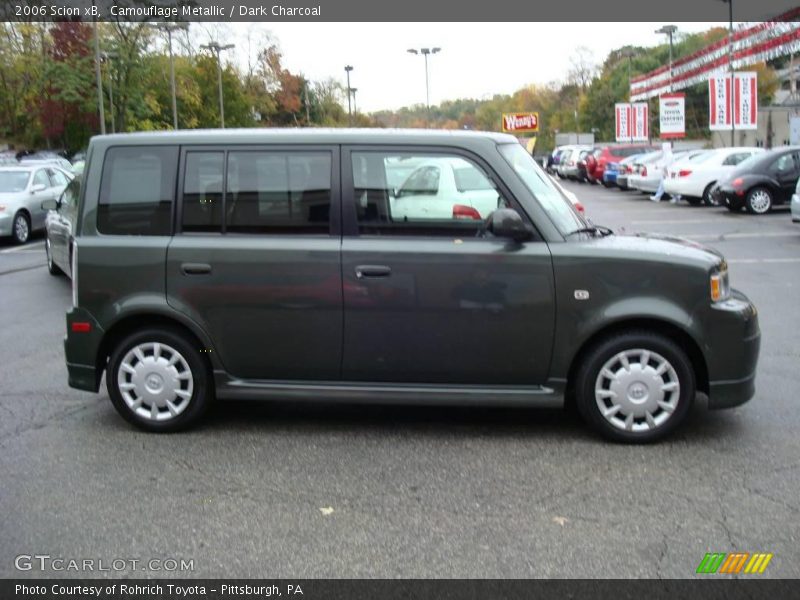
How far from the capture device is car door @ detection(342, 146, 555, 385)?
5480mm

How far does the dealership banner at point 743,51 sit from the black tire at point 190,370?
111 ft

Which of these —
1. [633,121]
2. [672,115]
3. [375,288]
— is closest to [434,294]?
[375,288]

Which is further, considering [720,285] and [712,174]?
[712,174]

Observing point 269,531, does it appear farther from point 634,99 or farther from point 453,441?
point 634,99

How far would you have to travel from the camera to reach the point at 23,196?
18703mm

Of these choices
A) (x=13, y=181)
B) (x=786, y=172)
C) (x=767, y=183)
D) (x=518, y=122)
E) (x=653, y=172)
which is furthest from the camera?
(x=518, y=122)

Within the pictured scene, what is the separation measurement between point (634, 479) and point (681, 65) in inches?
2018

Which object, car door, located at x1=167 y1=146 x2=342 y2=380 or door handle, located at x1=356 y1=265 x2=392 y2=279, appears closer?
door handle, located at x1=356 y1=265 x2=392 y2=279

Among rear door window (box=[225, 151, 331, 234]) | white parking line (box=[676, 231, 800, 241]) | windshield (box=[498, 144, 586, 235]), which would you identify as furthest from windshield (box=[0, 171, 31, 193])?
windshield (box=[498, 144, 586, 235])

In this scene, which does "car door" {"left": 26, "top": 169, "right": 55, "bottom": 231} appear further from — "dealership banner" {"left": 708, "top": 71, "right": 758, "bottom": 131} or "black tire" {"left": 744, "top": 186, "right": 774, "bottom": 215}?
"dealership banner" {"left": 708, "top": 71, "right": 758, "bottom": 131}

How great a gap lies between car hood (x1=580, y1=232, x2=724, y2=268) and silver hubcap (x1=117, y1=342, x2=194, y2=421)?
258 cm

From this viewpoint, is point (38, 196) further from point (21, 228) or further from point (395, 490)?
point (395, 490)

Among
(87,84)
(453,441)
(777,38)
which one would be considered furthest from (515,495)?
(87,84)
